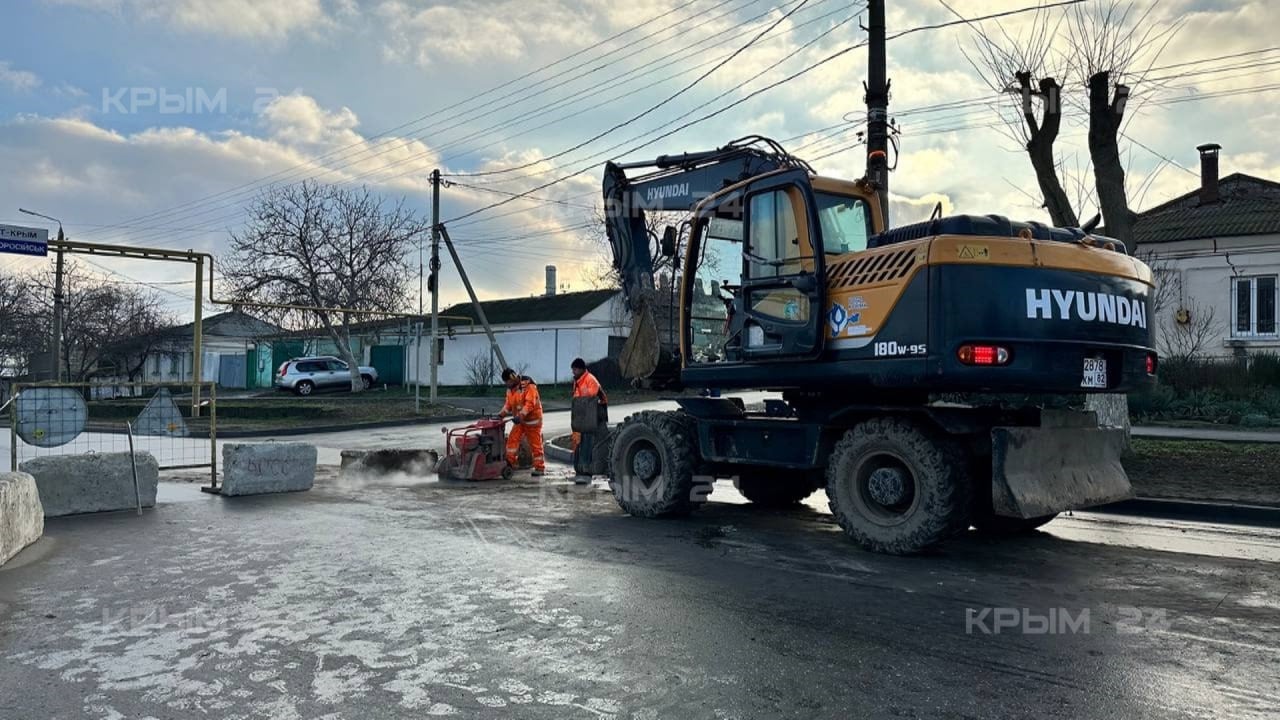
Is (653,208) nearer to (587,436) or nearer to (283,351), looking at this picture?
(587,436)

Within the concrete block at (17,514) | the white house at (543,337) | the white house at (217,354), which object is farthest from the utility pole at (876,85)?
the white house at (217,354)

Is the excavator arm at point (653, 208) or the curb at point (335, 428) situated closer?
the excavator arm at point (653, 208)

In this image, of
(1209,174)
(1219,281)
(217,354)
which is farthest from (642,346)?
(217,354)

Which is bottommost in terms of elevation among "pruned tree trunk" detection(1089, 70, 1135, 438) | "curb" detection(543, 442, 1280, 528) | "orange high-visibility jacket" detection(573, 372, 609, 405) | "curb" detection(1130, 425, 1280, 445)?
"curb" detection(543, 442, 1280, 528)

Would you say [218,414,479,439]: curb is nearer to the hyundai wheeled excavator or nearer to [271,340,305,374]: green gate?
the hyundai wheeled excavator

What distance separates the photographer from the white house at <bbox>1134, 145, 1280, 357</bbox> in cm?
2241

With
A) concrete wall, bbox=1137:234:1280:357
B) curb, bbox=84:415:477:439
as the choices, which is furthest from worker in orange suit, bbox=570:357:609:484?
concrete wall, bbox=1137:234:1280:357

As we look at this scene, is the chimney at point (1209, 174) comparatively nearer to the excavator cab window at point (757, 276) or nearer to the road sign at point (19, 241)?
the excavator cab window at point (757, 276)

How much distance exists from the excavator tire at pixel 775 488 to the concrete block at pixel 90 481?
21.1ft

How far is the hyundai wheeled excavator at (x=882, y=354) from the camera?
6.91m

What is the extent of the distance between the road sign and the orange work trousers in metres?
6.10

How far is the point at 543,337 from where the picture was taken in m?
40.8

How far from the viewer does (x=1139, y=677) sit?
4426 millimetres

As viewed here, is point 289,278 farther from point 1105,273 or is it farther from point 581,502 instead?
point 1105,273
